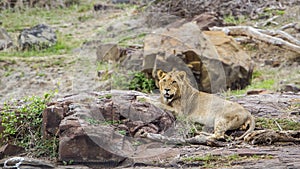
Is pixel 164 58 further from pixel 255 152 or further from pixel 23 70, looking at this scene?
pixel 255 152

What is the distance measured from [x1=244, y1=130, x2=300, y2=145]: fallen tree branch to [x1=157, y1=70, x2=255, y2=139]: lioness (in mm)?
272

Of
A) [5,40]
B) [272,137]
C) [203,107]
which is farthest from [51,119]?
[5,40]

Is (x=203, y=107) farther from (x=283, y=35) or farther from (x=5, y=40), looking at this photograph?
(x=5, y=40)

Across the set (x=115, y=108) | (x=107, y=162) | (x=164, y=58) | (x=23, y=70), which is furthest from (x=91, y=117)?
(x=23, y=70)

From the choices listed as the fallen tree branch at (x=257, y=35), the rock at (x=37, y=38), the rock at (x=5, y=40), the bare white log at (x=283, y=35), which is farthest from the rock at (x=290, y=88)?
the rock at (x=5, y=40)

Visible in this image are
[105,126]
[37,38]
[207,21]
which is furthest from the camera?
[37,38]

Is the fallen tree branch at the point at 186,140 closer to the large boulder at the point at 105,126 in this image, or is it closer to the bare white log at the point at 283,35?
the large boulder at the point at 105,126

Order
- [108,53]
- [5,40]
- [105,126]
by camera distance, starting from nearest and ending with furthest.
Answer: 1. [105,126]
2. [108,53]
3. [5,40]

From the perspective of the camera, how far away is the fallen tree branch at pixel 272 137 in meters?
6.95

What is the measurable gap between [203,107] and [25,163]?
3.08 m

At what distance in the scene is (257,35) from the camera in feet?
50.1

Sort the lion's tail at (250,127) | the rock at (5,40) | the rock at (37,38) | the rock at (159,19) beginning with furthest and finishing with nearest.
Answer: the rock at (159,19), the rock at (5,40), the rock at (37,38), the lion's tail at (250,127)

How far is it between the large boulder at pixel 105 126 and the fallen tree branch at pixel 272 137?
1.26 m

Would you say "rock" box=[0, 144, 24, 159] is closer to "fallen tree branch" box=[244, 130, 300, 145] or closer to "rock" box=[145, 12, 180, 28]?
"fallen tree branch" box=[244, 130, 300, 145]
